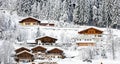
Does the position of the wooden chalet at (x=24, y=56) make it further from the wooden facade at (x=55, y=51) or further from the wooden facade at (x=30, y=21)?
the wooden facade at (x=30, y=21)

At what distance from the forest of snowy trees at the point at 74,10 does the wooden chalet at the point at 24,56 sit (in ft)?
117

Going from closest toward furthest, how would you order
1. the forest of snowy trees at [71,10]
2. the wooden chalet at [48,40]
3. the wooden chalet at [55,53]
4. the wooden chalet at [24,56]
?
the wooden chalet at [24,56] → the wooden chalet at [55,53] → the wooden chalet at [48,40] → the forest of snowy trees at [71,10]

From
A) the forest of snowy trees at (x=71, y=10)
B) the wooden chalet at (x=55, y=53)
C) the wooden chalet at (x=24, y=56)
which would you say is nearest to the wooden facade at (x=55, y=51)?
the wooden chalet at (x=55, y=53)

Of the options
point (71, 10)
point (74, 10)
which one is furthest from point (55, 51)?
A: point (71, 10)

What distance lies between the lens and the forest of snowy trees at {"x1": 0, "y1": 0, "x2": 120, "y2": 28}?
4230 inches

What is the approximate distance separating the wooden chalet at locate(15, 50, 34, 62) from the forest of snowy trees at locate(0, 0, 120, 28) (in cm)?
3553

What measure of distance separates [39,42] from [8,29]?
746 centimetres

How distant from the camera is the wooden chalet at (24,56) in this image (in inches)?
2908

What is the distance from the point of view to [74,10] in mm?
111875

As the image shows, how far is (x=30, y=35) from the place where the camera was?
8550 cm

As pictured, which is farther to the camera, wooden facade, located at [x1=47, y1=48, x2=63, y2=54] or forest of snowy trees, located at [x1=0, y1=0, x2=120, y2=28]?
forest of snowy trees, located at [x1=0, y1=0, x2=120, y2=28]

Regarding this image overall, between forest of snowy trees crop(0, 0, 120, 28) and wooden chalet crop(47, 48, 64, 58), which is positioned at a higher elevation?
forest of snowy trees crop(0, 0, 120, 28)

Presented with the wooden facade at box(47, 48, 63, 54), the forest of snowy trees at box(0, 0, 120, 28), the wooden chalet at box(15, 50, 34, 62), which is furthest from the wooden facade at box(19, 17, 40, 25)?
the wooden chalet at box(15, 50, 34, 62)

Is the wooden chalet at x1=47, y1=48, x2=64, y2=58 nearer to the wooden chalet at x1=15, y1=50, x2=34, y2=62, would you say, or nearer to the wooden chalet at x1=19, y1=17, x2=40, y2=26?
the wooden chalet at x1=15, y1=50, x2=34, y2=62
